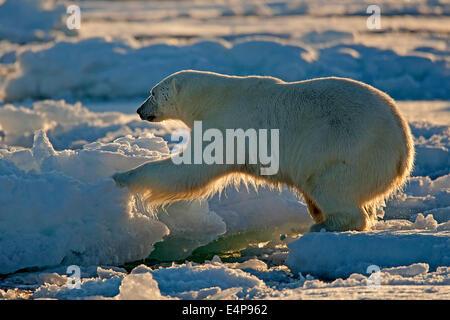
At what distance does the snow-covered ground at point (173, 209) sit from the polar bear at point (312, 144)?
1.06 ft

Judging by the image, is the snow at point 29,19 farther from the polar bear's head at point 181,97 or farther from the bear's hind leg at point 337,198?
the bear's hind leg at point 337,198

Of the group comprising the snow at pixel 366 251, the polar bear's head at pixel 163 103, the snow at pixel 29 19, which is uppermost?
the snow at pixel 29 19

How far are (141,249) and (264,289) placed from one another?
5.72ft

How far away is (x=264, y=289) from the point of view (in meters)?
4.50

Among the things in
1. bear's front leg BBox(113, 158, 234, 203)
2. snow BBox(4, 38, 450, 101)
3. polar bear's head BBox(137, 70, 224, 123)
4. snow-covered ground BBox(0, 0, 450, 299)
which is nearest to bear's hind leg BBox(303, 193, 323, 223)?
snow-covered ground BBox(0, 0, 450, 299)

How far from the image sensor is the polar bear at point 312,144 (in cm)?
542

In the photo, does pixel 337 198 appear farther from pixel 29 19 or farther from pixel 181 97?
pixel 29 19

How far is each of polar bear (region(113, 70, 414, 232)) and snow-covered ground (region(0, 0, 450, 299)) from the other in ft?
1.06

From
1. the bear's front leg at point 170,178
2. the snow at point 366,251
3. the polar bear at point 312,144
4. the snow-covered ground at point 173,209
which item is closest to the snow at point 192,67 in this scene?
the snow-covered ground at point 173,209

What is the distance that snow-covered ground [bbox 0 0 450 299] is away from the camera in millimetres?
4645

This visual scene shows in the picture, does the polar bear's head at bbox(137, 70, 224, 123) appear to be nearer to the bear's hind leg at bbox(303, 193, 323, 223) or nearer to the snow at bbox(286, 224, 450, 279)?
the bear's hind leg at bbox(303, 193, 323, 223)

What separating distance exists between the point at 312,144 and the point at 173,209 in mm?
Result: 1660

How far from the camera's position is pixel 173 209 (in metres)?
6.65

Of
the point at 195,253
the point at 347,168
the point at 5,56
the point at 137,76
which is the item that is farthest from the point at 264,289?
the point at 5,56
